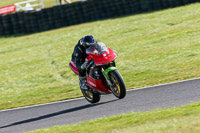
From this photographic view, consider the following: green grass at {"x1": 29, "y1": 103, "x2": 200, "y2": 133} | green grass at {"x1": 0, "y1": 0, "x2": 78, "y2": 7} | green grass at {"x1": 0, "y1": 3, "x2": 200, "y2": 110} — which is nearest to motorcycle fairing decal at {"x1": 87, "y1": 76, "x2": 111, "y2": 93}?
green grass at {"x1": 29, "y1": 103, "x2": 200, "y2": 133}

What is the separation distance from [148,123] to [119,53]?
31.5 feet

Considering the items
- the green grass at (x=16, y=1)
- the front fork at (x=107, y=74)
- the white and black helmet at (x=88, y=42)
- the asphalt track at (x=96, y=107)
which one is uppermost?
the white and black helmet at (x=88, y=42)

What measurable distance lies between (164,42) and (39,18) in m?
9.52

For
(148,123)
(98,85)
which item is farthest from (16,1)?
(148,123)

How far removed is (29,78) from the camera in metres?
14.3

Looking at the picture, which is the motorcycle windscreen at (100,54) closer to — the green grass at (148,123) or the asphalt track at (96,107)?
the asphalt track at (96,107)

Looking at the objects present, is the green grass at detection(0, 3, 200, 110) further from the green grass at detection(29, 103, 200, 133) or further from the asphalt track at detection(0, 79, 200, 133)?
the green grass at detection(29, 103, 200, 133)

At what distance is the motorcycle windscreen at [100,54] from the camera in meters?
7.97

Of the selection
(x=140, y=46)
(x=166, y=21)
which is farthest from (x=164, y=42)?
(x=166, y=21)

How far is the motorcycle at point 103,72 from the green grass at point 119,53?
2.35m

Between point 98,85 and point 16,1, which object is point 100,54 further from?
point 16,1

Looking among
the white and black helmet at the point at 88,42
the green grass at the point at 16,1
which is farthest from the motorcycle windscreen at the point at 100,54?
the green grass at the point at 16,1

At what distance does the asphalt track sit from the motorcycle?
44 centimetres

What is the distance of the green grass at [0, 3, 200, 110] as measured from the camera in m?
11.5
